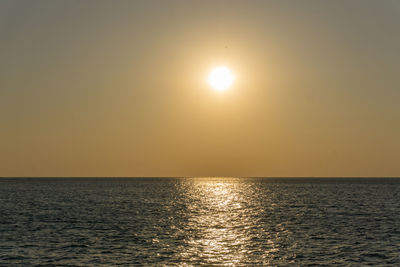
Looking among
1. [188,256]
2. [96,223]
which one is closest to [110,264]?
[188,256]

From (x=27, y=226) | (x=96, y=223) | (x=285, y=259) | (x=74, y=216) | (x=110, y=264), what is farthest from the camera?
(x=74, y=216)

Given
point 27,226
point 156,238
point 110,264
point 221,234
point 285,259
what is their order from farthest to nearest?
point 27,226, point 221,234, point 156,238, point 285,259, point 110,264

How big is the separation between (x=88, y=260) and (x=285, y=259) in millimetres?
16974

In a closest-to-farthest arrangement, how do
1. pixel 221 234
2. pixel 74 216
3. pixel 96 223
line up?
pixel 221 234 < pixel 96 223 < pixel 74 216

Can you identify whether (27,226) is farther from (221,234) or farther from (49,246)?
(221,234)

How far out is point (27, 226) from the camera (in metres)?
60.1

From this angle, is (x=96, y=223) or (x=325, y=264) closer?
(x=325, y=264)

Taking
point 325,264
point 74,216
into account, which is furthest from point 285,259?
point 74,216

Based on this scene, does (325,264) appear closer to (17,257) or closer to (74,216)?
(17,257)

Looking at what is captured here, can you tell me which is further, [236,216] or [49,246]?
[236,216]

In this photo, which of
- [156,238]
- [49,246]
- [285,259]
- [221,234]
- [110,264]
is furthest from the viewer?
[221,234]

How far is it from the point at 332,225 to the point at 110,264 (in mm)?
36690

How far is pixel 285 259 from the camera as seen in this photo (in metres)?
39.8

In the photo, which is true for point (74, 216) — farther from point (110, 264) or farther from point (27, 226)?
point (110, 264)
